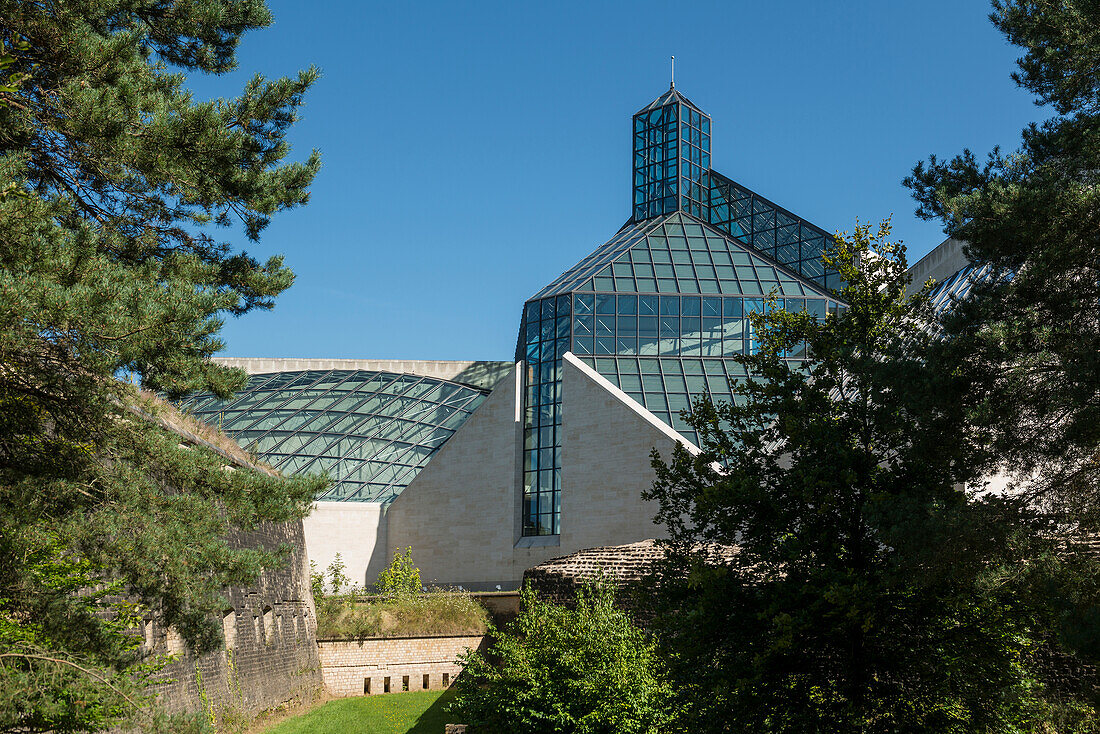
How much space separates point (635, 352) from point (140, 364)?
2769 centimetres

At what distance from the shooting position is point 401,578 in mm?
33406

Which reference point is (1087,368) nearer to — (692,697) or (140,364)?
(692,697)

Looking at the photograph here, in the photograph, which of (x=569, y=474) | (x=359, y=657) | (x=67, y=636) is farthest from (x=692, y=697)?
(x=569, y=474)

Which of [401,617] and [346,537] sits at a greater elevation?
[346,537]

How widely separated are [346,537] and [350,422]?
747cm

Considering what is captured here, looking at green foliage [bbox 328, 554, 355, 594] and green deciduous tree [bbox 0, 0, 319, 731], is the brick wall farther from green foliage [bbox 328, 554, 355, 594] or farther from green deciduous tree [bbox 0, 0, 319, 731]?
green deciduous tree [bbox 0, 0, 319, 731]

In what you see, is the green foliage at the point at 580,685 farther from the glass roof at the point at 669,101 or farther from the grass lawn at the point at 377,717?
the glass roof at the point at 669,101

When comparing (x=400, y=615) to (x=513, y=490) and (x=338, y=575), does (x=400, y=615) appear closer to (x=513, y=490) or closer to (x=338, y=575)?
(x=338, y=575)

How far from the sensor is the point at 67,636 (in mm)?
10500

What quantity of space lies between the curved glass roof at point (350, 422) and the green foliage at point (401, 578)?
3.87 meters

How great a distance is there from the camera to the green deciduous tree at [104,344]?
9430 millimetres

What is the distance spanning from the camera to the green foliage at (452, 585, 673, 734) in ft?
49.6

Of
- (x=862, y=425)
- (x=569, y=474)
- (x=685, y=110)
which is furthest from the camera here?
(x=685, y=110)

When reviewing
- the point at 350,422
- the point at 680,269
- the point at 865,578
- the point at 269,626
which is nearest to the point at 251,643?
the point at 269,626
